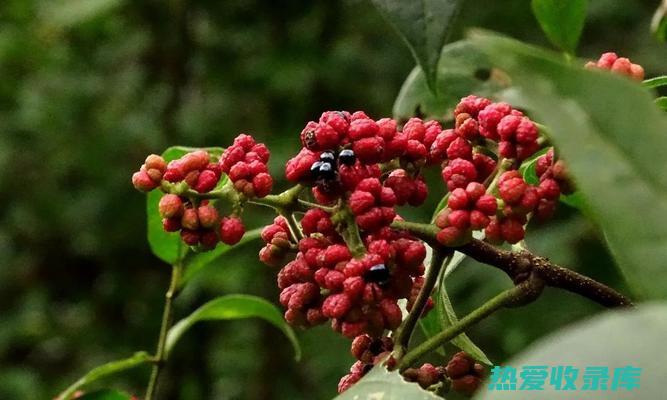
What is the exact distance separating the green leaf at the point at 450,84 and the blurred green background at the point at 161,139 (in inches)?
35.4

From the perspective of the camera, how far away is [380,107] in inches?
92.4

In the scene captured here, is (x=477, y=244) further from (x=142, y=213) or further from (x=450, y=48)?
(x=142, y=213)

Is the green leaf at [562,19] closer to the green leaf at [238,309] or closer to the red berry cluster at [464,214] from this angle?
the red berry cluster at [464,214]

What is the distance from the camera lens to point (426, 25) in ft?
2.07

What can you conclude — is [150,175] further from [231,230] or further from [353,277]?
[353,277]

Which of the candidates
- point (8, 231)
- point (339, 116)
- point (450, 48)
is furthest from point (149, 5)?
point (339, 116)

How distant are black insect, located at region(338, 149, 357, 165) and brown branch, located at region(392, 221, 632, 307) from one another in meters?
0.05

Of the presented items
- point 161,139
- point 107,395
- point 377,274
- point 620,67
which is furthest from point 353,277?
point 161,139

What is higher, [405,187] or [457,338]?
[405,187]

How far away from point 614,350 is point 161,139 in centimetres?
206

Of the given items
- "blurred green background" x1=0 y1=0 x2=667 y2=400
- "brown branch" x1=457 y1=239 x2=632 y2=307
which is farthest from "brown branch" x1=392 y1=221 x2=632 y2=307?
"blurred green background" x1=0 y1=0 x2=667 y2=400

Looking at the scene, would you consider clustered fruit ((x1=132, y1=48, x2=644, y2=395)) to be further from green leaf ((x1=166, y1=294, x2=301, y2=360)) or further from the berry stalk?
green leaf ((x1=166, y1=294, x2=301, y2=360))

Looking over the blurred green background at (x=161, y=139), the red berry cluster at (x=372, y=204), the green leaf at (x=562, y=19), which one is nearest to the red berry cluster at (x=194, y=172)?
the red berry cluster at (x=372, y=204)

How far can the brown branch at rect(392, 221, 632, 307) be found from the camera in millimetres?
700
